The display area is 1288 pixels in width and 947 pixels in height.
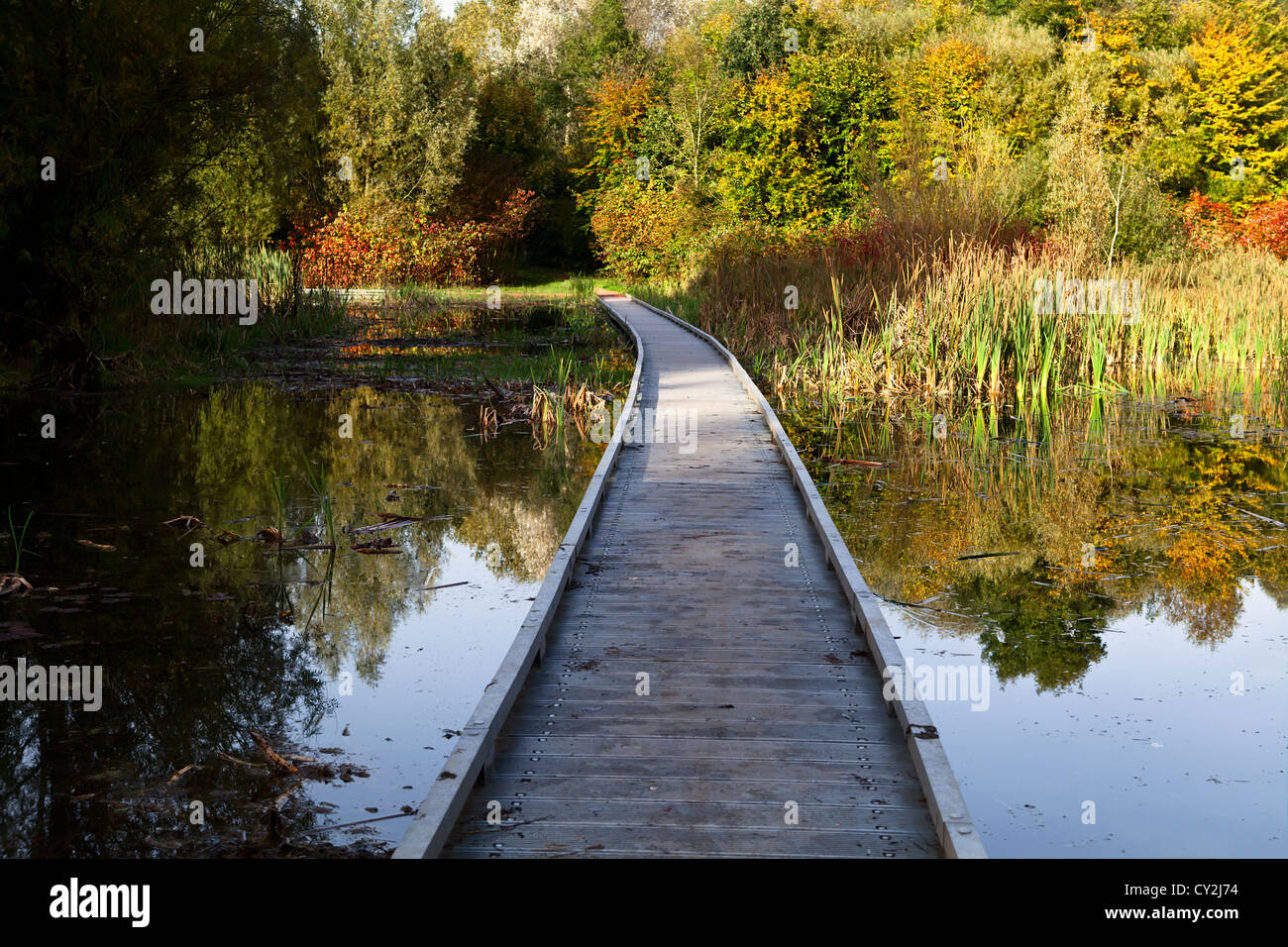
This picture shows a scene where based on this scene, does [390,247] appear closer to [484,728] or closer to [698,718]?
[698,718]

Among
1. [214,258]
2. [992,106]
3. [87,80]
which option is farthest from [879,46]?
[87,80]

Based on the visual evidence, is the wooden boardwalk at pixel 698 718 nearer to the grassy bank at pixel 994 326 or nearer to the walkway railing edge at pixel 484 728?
the walkway railing edge at pixel 484 728

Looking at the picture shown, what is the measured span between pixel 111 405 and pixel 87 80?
286 centimetres

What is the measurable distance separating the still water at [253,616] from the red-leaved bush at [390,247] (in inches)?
754

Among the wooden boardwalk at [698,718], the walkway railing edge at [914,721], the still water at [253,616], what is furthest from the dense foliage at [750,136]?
the wooden boardwalk at [698,718]

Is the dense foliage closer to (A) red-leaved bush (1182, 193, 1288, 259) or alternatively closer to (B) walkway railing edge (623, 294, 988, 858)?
(A) red-leaved bush (1182, 193, 1288, 259)

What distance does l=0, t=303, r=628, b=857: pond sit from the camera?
3262mm

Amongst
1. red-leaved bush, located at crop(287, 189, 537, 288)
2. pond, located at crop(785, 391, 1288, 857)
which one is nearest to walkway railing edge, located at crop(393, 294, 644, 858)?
pond, located at crop(785, 391, 1288, 857)

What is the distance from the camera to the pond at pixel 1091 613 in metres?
3.34

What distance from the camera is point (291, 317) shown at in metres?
15.9

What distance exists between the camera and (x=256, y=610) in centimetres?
489

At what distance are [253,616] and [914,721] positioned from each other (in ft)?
9.53

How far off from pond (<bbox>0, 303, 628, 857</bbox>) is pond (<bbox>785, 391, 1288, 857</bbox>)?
6.02 ft

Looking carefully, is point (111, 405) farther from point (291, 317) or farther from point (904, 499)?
point (904, 499)
